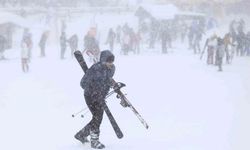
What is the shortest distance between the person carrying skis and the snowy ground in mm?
540

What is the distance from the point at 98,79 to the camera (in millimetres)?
8883

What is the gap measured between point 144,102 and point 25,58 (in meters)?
8.55

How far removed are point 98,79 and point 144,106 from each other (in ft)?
20.4

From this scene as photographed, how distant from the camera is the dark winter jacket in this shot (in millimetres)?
8844

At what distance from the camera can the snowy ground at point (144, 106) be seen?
34.2 feet

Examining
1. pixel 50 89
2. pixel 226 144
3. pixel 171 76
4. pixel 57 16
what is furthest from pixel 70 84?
pixel 57 16

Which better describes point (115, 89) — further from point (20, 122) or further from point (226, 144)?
point (20, 122)

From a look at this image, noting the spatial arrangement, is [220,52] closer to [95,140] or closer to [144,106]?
[144,106]

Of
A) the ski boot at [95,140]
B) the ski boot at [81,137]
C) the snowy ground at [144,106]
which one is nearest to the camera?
the ski boot at [95,140]

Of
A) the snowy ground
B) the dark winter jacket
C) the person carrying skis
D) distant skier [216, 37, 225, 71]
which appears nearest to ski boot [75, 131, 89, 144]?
the snowy ground

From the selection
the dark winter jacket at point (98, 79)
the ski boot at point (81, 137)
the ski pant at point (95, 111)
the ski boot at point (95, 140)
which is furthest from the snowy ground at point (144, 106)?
the dark winter jacket at point (98, 79)

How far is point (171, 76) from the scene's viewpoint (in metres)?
21.2

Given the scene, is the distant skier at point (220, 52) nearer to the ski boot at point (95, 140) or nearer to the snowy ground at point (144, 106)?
the snowy ground at point (144, 106)

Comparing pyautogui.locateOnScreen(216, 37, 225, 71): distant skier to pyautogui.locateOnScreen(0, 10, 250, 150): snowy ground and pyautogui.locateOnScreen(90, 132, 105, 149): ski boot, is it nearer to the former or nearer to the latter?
pyautogui.locateOnScreen(0, 10, 250, 150): snowy ground
